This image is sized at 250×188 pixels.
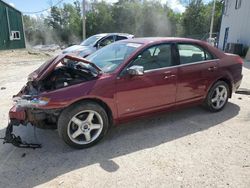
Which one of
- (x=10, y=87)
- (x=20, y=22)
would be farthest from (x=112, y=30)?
(x=10, y=87)

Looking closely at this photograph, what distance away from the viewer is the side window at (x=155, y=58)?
3857mm

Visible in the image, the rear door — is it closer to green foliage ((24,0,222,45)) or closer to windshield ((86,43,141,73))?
windshield ((86,43,141,73))

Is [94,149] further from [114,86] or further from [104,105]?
[114,86]

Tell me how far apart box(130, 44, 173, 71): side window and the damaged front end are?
759mm

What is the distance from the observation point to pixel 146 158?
3262mm

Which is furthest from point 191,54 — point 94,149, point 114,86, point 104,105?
point 94,149

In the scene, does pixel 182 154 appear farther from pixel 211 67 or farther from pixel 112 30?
pixel 112 30

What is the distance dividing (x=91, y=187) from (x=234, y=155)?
1998mm

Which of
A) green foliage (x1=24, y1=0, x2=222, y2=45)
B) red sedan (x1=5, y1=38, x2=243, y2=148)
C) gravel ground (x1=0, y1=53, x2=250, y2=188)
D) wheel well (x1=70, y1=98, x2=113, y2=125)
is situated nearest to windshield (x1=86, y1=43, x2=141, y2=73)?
red sedan (x1=5, y1=38, x2=243, y2=148)

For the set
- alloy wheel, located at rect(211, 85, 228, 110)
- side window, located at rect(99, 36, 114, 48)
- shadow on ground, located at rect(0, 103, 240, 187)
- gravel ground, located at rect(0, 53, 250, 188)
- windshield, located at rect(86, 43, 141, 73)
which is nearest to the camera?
gravel ground, located at rect(0, 53, 250, 188)

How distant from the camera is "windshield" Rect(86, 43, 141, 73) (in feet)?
12.4

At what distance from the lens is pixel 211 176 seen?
9.34 ft

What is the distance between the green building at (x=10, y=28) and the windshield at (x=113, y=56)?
773 inches

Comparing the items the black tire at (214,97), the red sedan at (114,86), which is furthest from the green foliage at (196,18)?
the red sedan at (114,86)
